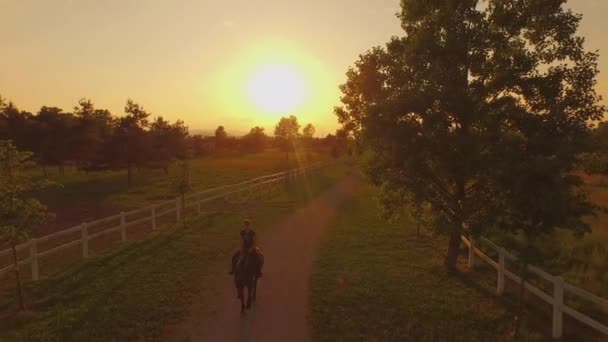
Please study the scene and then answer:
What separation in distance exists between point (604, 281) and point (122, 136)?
134 ft

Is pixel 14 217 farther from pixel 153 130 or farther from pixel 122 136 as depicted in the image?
pixel 153 130

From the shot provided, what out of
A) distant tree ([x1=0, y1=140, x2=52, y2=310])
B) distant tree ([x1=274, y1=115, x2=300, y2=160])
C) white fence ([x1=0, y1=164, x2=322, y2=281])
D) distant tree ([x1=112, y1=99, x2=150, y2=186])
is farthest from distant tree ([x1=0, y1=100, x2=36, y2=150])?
distant tree ([x1=274, y1=115, x2=300, y2=160])

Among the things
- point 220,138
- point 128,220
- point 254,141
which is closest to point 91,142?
point 128,220

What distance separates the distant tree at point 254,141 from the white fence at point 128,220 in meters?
64.1

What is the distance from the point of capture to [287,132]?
335 ft

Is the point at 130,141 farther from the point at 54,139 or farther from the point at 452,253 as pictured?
the point at 452,253

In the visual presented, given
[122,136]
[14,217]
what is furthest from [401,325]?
[122,136]

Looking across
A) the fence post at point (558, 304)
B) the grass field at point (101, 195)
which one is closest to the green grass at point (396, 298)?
the fence post at point (558, 304)

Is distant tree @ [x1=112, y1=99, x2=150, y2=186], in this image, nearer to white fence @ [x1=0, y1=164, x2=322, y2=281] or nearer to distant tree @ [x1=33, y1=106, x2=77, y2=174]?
distant tree @ [x1=33, y1=106, x2=77, y2=174]

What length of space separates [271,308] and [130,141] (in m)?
A: 36.5

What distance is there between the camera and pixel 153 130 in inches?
2066

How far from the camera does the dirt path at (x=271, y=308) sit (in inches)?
352

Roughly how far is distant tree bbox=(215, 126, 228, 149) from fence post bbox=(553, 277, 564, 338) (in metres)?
119

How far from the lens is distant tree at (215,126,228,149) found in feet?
408
